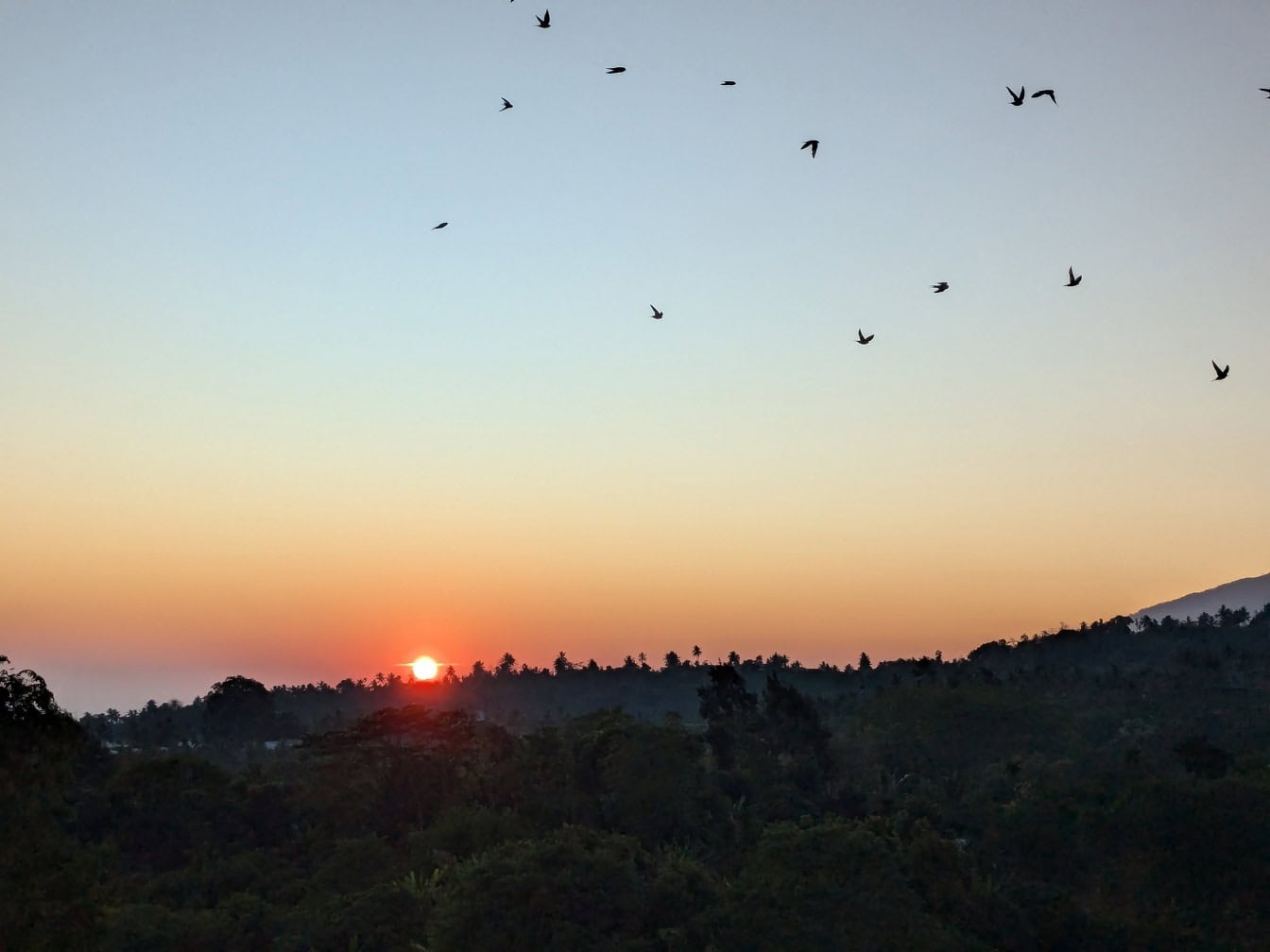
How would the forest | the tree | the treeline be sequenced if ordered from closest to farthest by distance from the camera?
the forest, the treeline, the tree

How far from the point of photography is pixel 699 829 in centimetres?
6988

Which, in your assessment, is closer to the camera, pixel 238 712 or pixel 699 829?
pixel 699 829

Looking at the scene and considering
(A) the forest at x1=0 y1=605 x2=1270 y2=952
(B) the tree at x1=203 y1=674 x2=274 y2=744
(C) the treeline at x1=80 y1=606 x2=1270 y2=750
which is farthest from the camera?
(B) the tree at x1=203 y1=674 x2=274 y2=744

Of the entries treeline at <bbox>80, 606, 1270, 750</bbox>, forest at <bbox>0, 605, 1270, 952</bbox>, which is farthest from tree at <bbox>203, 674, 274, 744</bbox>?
forest at <bbox>0, 605, 1270, 952</bbox>

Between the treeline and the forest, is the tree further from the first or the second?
the forest

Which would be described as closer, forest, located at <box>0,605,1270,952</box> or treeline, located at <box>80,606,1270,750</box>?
forest, located at <box>0,605,1270,952</box>

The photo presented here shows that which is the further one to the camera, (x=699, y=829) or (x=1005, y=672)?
(x=1005, y=672)

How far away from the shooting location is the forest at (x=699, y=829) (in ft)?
131

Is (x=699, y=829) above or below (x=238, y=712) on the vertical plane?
below

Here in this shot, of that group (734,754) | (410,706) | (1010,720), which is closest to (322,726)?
(410,706)

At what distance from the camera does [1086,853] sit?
59.2 metres

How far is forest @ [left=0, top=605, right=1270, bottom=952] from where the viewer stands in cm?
4006

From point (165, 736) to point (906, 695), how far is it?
87918mm

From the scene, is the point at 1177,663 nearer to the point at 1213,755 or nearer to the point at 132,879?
the point at 1213,755
